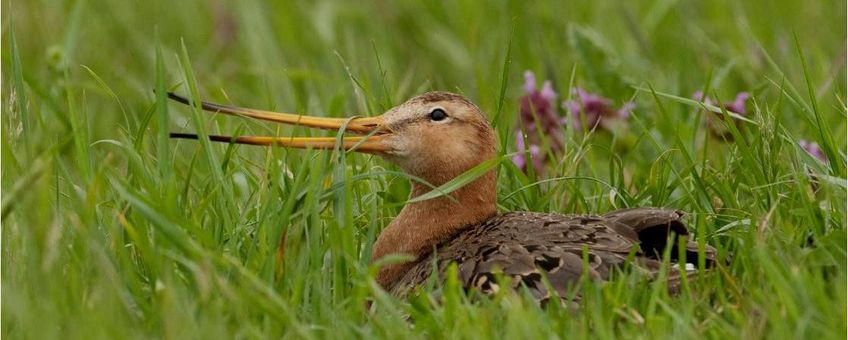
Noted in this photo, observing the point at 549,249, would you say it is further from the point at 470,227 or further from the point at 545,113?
the point at 545,113

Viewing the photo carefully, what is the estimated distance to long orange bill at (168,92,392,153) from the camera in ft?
A: 19.1

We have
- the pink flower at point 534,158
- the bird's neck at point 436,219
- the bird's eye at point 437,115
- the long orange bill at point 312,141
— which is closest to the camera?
the long orange bill at point 312,141

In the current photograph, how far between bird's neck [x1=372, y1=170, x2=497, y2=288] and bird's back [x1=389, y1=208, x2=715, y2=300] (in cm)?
9

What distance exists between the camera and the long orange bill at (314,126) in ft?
19.1

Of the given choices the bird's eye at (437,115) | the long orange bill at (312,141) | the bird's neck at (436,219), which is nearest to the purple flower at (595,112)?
the bird's eye at (437,115)

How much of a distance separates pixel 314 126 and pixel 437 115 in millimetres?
499

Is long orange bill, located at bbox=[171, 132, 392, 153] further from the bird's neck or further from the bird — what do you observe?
the bird's neck

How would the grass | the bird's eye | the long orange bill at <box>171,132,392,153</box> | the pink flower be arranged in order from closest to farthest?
the grass, the long orange bill at <box>171,132,392,153</box>, the bird's eye, the pink flower

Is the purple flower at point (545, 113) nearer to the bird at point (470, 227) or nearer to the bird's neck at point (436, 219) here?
the bird at point (470, 227)

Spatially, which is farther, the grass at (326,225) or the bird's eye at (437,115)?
the bird's eye at (437,115)

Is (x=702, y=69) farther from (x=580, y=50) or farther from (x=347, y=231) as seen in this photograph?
(x=347, y=231)

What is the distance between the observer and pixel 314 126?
598 centimetres

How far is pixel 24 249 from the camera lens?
5.18 meters

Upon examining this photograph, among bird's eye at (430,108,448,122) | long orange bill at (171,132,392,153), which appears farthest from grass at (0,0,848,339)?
bird's eye at (430,108,448,122)
